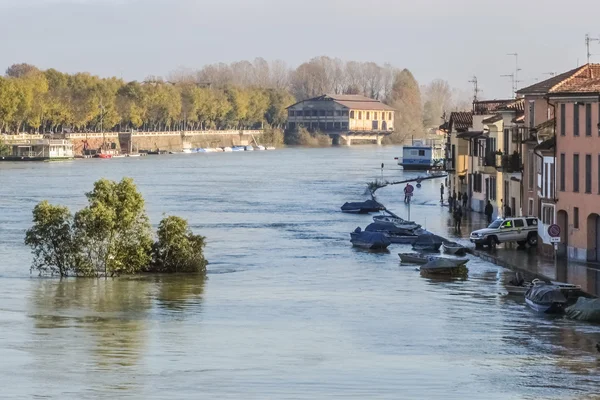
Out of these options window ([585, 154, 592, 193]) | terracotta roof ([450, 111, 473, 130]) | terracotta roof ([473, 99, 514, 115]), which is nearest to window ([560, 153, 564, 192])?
window ([585, 154, 592, 193])

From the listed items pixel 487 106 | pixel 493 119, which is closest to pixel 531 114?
pixel 493 119

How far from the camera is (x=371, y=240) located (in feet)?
188

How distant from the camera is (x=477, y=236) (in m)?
51.4

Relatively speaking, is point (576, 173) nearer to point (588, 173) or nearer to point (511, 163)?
point (588, 173)

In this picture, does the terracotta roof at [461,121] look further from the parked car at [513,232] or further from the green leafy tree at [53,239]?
the green leafy tree at [53,239]

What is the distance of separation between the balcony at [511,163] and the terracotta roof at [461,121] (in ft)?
61.0

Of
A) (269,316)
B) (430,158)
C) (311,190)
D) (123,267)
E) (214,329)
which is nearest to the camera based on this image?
(214,329)

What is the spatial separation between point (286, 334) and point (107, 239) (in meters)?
13.6

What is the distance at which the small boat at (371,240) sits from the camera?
57031 mm

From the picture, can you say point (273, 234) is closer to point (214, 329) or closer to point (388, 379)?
point (214, 329)

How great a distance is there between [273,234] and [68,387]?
128ft

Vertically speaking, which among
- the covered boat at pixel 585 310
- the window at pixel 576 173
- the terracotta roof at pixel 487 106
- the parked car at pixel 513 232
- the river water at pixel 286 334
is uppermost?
the terracotta roof at pixel 487 106

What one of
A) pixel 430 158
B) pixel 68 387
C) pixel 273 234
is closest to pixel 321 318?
pixel 68 387

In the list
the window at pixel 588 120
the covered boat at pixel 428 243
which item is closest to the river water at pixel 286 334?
the covered boat at pixel 428 243
